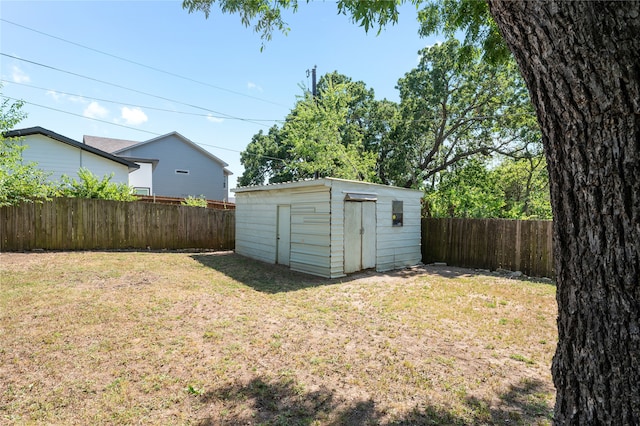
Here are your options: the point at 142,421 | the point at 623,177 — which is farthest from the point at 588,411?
the point at 142,421

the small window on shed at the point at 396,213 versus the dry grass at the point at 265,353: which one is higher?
the small window on shed at the point at 396,213

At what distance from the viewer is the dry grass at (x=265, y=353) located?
265cm

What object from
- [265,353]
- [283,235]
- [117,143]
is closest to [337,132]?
[283,235]

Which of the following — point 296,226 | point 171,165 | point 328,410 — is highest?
point 171,165

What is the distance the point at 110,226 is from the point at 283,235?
611 centimetres

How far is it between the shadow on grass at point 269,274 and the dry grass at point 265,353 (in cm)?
25

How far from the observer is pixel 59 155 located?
45.5ft

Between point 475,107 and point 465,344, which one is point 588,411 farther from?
point 475,107

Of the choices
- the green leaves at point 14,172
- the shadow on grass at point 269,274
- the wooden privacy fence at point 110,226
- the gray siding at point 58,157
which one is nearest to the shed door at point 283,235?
the shadow on grass at point 269,274

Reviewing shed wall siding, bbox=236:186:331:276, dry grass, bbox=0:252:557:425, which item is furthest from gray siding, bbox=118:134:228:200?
dry grass, bbox=0:252:557:425

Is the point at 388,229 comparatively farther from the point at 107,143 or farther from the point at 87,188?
the point at 107,143

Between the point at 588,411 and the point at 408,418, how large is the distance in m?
1.47

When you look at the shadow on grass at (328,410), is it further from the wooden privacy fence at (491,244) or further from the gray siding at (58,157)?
the gray siding at (58,157)

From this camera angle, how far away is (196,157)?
963 inches
